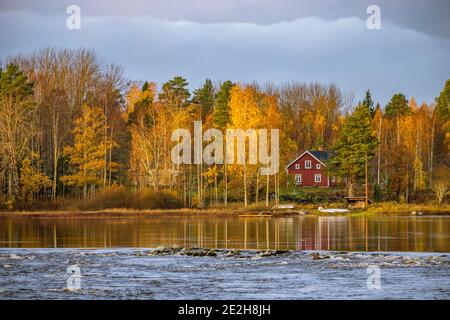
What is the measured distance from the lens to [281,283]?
25.4m

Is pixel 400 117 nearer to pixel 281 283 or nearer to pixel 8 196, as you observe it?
pixel 8 196

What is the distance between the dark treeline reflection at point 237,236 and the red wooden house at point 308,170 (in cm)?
4659

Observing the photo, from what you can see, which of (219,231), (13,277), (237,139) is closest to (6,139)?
(237,139)

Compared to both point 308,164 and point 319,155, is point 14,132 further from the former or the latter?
point 319,155

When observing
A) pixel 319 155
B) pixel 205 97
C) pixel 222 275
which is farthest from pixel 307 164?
pixel 222 275

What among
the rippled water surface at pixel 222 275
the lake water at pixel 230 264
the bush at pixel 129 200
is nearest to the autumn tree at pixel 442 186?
the bush at pixel 129 200

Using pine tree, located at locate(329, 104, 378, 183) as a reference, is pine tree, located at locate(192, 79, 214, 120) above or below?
above

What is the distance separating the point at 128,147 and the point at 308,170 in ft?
76.6

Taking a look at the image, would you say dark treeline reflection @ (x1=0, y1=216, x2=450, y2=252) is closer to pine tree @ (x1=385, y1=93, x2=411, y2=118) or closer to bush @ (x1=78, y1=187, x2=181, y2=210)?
bush @ (x1=78, y1=187, x2=181, y2=210)

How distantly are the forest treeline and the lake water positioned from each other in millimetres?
26517

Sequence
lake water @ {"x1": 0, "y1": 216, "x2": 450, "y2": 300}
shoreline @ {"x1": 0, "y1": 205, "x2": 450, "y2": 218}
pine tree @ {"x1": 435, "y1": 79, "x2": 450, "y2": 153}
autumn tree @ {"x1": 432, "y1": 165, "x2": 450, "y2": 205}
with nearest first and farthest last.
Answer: lake water @ {"x1": 0, "y1": 216, "x2": 450, "y2": 300} → shoreline @ {"x1": 0, "y1": 205, "x2": 450, "y2": 218} → autumn tree @ {"x1": 432, "y1": 165, "x2": 450, "y2": 205} → pine tree @ {"x1": 435, "y1": 79, "x2": 450, "y2": 153}

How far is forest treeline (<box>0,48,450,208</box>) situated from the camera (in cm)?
7781

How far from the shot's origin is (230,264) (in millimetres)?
31281

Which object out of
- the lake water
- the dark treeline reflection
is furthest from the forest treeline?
the lake water
